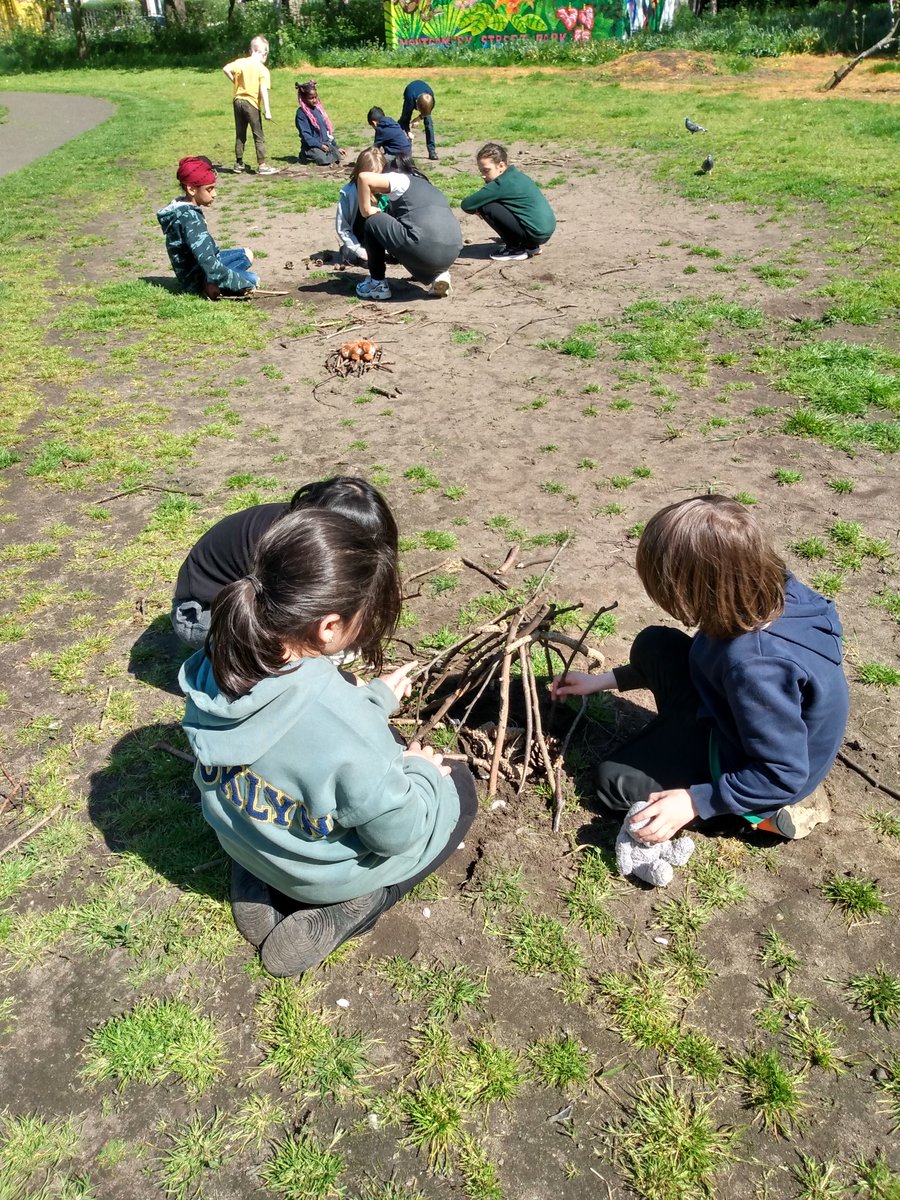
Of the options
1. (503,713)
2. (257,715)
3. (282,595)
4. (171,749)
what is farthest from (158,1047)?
→ (503,713)

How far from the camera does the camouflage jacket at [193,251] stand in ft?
25.6

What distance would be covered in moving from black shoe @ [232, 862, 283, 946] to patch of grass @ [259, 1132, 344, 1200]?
0.57 m

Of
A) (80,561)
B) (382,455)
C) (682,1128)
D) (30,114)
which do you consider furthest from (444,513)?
(30,114)

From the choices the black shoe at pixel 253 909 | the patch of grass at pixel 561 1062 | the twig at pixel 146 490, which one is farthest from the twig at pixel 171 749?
the twig at pixel 146 490

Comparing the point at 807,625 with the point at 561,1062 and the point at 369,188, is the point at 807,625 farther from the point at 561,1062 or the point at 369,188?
the point at 369,188

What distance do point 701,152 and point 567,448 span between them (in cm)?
963

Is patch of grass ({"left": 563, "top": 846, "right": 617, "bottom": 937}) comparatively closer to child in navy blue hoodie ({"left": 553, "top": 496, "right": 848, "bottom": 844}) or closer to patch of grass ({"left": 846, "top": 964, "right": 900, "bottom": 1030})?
child in navy blue hoodie ({"left": 553, "top": 496, "right": 848, "bottom": 844})

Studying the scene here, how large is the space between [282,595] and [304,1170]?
135cm

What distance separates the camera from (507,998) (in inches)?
94.7

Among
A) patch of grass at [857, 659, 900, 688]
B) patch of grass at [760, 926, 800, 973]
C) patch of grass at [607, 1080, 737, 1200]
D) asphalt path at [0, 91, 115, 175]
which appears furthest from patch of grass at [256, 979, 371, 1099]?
asphalt path at [0, 91, 115, 175]

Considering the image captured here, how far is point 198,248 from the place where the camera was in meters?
7.88

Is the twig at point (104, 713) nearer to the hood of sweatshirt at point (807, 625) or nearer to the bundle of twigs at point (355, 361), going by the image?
the hood of sweatshirt at point (807, 625)

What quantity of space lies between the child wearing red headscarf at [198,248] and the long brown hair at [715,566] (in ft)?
22.4

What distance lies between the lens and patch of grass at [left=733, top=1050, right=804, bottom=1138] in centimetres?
209
